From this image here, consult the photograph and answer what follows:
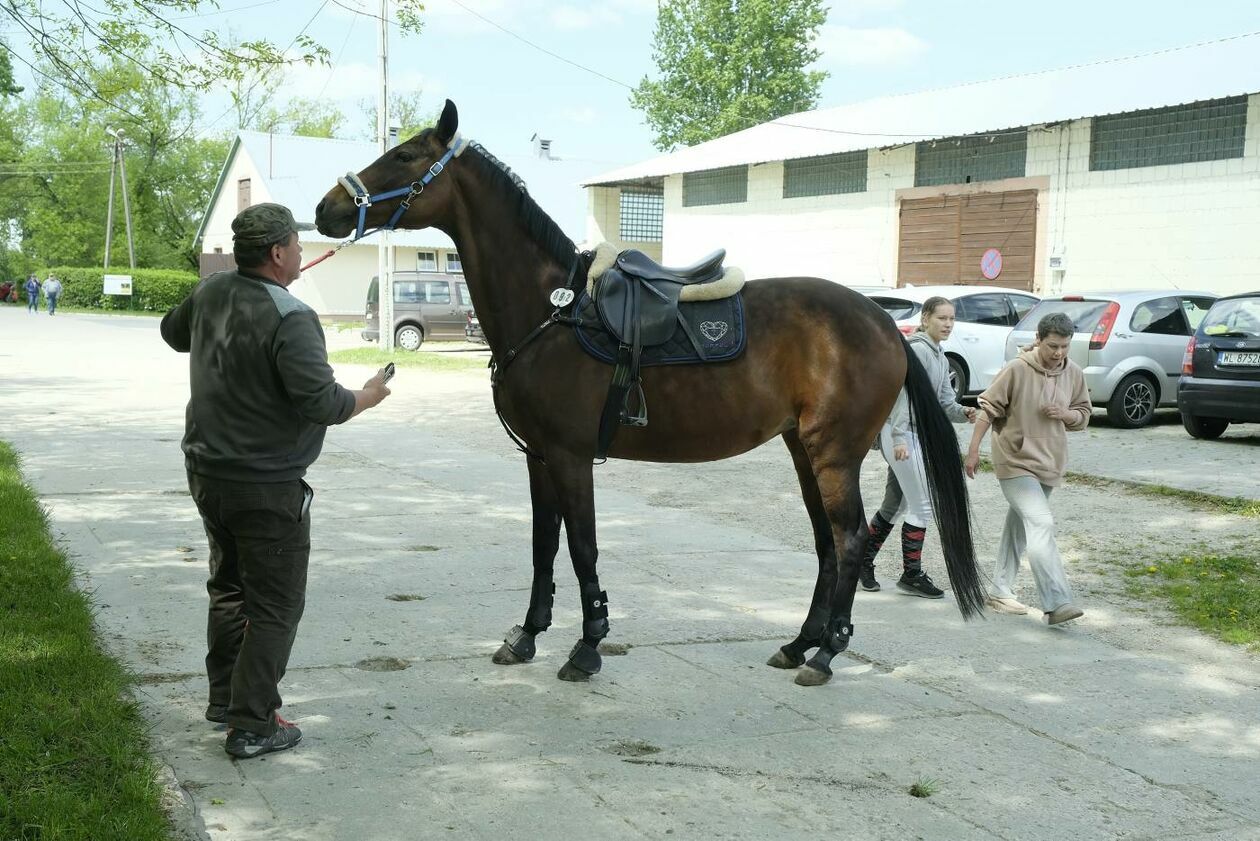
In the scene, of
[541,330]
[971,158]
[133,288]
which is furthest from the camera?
[133,288]

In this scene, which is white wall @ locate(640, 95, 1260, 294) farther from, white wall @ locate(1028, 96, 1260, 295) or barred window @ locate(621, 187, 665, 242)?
barred window @ locate(621, 187, 665, 242)

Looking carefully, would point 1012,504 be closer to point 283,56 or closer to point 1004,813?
point 1004,813

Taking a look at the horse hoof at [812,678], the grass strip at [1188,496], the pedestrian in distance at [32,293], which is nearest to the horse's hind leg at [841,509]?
the horse hoof at [812,678]

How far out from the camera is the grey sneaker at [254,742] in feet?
14.0

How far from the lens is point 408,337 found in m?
31.4

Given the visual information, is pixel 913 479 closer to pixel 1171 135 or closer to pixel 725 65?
pixel 1171 135

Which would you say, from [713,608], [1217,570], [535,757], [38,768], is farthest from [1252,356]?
[38,768]

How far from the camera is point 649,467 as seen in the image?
12516 mm

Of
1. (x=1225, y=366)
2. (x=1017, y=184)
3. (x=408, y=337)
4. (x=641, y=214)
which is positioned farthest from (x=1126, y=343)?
(x=641, y=214)

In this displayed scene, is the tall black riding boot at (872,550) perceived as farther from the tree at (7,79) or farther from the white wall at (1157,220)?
the white wall at (1157,220)

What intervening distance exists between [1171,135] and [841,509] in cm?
1975

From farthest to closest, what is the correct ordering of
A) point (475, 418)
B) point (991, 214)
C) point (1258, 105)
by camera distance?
point (991, 214), point (1258, 105), point (475, 418)

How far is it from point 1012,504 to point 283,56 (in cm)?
545

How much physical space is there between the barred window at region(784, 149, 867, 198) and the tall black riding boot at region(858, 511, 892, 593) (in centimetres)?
2301
